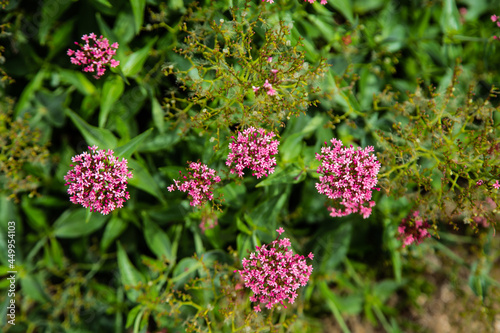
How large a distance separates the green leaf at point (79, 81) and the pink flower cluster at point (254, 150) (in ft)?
5.67

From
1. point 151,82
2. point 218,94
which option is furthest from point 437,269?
point 151,82

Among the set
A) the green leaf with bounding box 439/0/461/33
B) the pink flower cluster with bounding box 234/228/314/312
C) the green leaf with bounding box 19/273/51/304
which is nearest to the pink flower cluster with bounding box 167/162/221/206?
the pink flower cluster with bounding box 234/228/314/312

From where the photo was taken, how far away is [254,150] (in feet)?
7.15

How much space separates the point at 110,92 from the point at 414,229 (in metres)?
2.64

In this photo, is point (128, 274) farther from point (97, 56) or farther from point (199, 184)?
point (97, 56)

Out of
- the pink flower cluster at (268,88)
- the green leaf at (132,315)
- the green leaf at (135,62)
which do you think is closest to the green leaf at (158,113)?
the green leaf at (135,62)

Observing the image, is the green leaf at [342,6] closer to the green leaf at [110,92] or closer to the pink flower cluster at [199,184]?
the pink flower cluster at [199,184]

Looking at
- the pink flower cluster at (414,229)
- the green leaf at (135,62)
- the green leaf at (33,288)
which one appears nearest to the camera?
the pink flower cluster at (414,229)

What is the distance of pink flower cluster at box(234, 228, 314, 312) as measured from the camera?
2.28 meters

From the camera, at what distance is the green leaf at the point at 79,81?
3096mm

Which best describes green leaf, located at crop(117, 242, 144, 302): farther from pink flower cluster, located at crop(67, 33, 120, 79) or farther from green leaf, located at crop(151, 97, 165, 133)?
pink flower cluster, located at crop(67, 33, 120, 79)

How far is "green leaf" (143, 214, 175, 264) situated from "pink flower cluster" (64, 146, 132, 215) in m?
0.91

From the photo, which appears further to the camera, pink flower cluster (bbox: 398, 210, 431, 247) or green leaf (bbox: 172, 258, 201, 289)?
green leaf (bbox: 172, 258, 201, 289)

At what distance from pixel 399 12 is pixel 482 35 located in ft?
2.60
